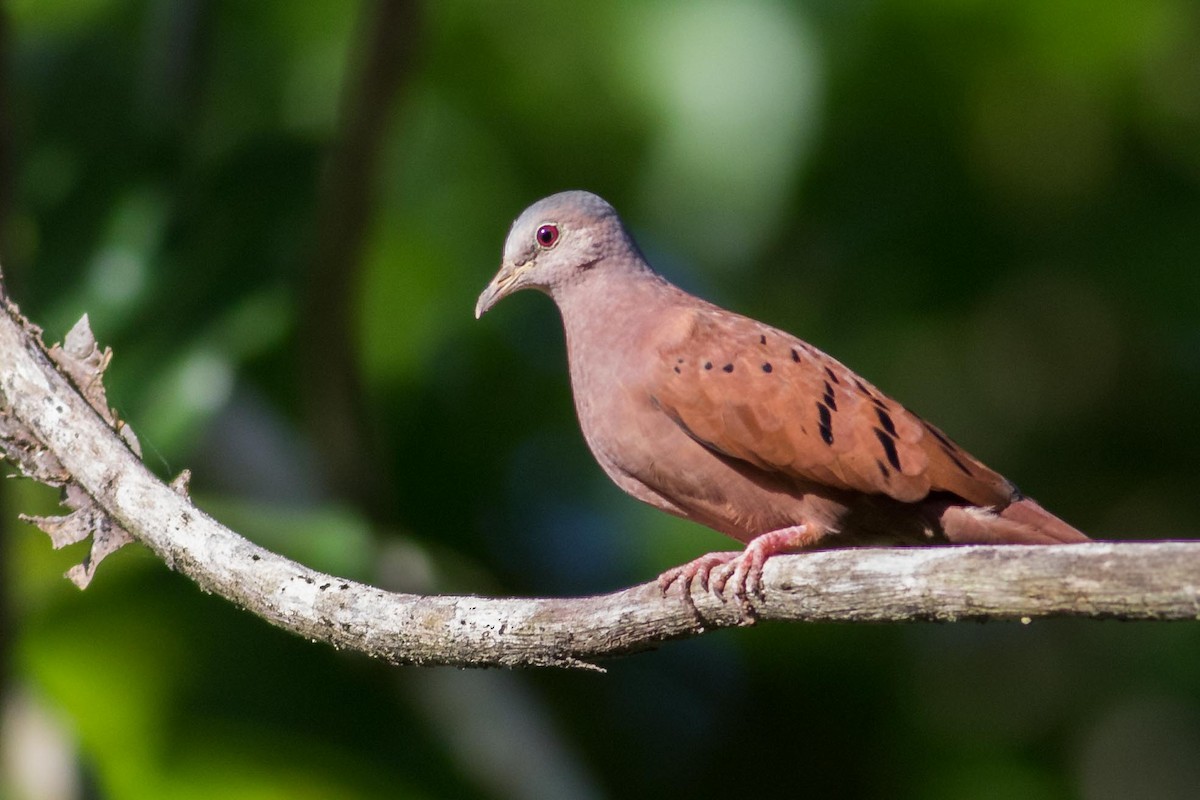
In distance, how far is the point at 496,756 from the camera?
6.39m

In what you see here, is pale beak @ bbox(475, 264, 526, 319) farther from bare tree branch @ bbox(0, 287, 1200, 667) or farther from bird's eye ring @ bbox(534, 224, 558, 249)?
bare tree branch @ bbox(0, 287, 1200, 667)

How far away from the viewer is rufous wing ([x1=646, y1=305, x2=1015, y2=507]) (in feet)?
11.6

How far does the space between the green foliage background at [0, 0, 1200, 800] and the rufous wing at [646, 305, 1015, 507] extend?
8.05 feet

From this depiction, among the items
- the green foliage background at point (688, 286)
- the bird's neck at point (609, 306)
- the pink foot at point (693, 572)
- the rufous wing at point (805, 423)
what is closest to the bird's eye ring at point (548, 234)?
the bird's neck at point (609, 306)

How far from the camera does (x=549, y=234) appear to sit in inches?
172

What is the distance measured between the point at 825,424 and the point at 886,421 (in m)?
0.16

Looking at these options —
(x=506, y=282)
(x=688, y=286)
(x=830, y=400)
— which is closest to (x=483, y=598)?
(x=830, y=400)

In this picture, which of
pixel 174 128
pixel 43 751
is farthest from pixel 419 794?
pixel 174 128

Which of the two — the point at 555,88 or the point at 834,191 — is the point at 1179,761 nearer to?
the point at 834,191

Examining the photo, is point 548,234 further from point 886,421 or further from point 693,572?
point 693,572

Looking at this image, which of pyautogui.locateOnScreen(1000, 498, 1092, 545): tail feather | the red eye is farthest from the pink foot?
the red eye

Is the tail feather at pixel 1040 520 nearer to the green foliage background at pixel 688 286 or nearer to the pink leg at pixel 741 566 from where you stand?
the pink leg at pixel 741 566

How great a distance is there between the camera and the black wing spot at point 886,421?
11.8 ft

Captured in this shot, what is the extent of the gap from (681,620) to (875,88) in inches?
232
